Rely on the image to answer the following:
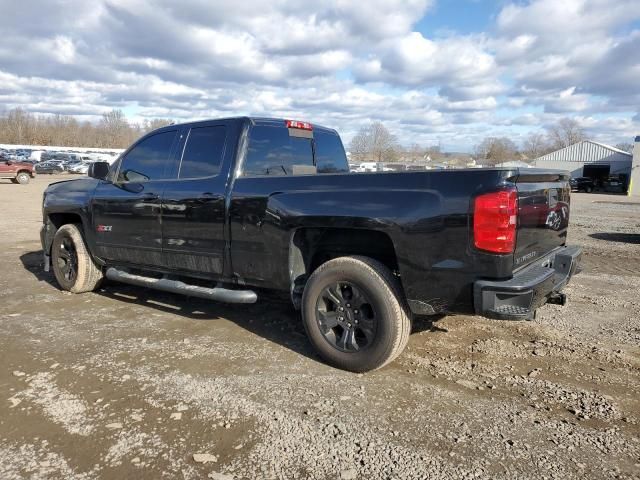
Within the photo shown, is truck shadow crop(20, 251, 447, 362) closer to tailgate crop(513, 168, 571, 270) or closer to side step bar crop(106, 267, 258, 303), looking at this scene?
side step bar crop(106, 267, 258, 303)

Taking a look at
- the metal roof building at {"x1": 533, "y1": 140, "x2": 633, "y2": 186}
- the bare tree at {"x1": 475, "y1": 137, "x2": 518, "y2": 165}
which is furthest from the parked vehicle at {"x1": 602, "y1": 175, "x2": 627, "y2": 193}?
the bare tree at {"x1": 475, "y1": 137, "x2": 518, "y2": 165}

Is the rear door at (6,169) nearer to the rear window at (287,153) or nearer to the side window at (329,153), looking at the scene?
the side window at (329,153)

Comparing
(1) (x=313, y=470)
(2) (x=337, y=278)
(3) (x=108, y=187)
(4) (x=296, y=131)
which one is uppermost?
(4) (x=296, y=131)

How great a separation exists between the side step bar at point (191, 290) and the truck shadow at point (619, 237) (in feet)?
32.1

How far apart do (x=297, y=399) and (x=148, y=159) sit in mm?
3189

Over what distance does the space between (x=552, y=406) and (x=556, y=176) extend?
5.85 feet

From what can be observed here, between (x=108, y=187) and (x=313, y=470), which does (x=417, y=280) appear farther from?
(x=108, y=187)

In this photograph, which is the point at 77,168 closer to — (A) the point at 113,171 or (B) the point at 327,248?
(A) the point at 113,171

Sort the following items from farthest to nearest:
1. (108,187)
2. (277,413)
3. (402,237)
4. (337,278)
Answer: (108,187) < (337,278) < (402,237) < (277,413)

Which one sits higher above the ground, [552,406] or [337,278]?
[337,278]

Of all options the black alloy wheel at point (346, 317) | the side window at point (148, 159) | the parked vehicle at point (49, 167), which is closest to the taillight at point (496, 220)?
the black alloy wheel at point (346, 317)

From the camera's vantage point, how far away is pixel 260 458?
2.71 meters

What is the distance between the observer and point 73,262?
6.09 metres

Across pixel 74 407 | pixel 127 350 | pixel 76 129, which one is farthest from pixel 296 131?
pixel 76 129
